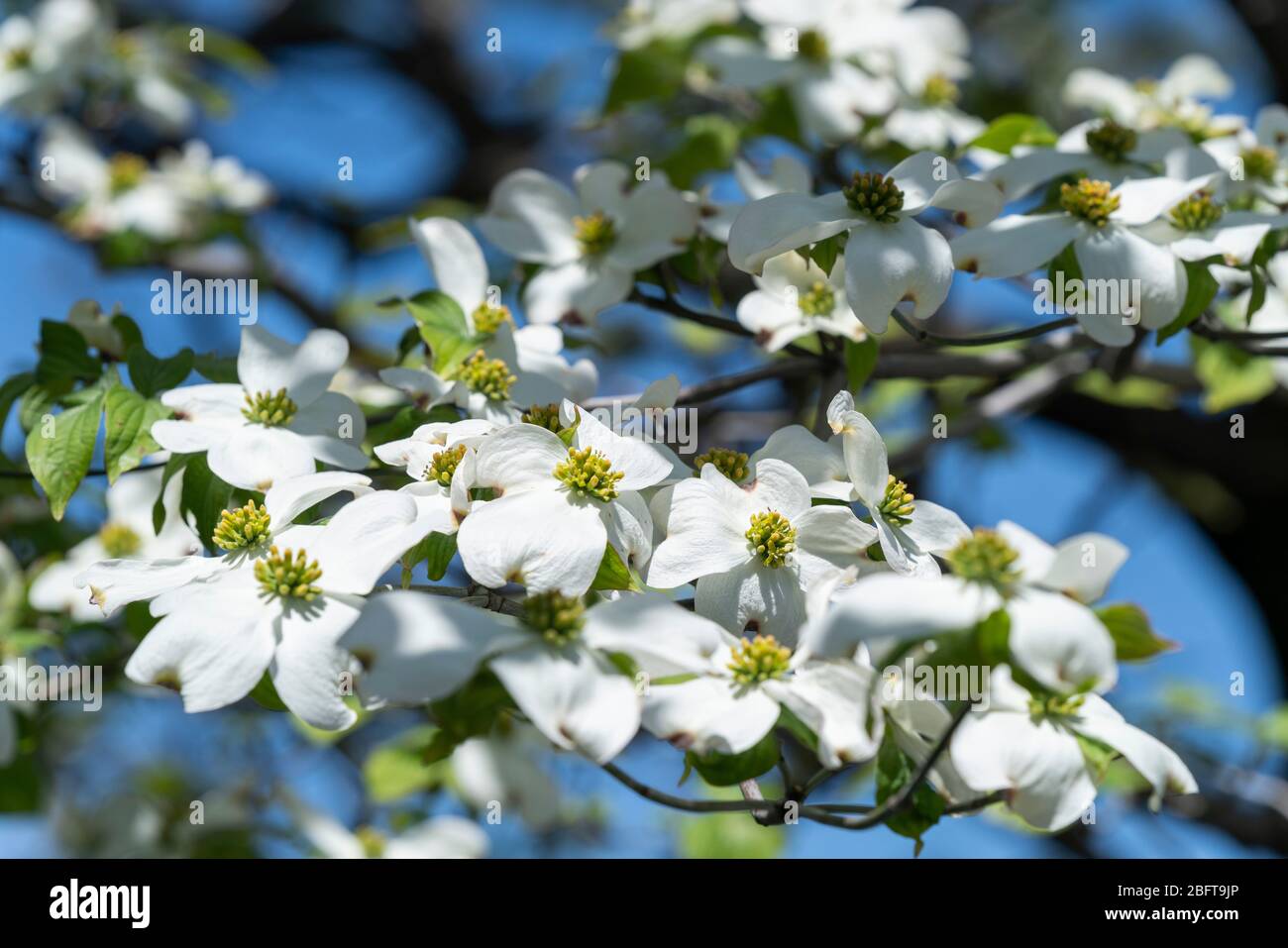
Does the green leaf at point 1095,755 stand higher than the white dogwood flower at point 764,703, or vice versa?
the white dogwood flower at point 764,703

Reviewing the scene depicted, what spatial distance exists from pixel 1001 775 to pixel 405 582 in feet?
1.29

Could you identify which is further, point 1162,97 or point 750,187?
point 1162,97

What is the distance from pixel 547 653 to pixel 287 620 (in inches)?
7.1

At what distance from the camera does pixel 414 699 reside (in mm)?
632

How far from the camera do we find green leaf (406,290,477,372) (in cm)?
100

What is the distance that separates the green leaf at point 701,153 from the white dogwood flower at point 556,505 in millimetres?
709

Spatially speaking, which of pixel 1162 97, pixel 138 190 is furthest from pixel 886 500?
pixel 138 190

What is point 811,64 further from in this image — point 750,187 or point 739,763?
point 739,763

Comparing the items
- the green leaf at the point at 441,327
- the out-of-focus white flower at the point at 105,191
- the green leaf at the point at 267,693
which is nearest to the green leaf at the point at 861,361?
the green leaf at the point at 441,327

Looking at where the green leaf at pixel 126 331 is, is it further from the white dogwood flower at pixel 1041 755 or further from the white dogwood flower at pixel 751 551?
the white dogwood flower at pixel 1041 755

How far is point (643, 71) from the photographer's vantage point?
156 centimetres

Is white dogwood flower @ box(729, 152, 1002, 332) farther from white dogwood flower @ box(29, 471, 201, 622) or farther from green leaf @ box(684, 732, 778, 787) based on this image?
white dogwood flower @ box(29, 471, 201, 622)

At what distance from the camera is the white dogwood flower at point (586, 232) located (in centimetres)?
115

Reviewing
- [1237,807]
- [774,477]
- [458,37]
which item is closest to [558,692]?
[774,477]
